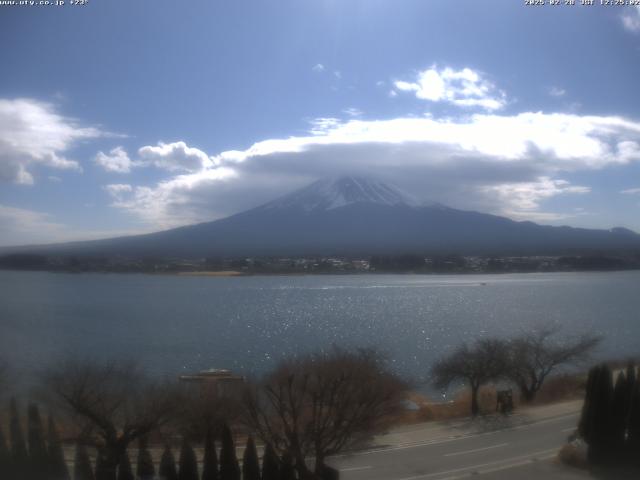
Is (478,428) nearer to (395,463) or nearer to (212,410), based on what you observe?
(395,463)

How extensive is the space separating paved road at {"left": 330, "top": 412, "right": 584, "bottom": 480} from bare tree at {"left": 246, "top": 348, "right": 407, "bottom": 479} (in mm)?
271

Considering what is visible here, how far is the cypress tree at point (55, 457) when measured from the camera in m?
4.76

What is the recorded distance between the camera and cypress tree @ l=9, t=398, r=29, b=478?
471 centimetres

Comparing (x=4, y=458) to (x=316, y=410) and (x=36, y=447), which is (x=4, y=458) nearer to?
(x=36, y=447)

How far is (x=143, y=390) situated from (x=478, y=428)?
385cm

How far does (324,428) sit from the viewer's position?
18.0 ft

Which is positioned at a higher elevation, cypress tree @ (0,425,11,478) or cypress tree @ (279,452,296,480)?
cypress tree @ (0,425,11,478)

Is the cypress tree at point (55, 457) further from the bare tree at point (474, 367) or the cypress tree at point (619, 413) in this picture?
the bare tree at point (474, 367)

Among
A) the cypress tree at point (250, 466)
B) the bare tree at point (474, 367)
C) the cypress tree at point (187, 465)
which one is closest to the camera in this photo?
the cypress tree at point (187, 465)

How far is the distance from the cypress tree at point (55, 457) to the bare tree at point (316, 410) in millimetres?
1618

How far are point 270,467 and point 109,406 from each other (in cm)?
155

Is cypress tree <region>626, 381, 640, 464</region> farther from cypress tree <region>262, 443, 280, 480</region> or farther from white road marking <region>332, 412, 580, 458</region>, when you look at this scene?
cypress tree <region>262, 443, 280, 480</region>

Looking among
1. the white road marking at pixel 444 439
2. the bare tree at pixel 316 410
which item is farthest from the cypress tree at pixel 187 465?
the white road marking at pixel 444 439

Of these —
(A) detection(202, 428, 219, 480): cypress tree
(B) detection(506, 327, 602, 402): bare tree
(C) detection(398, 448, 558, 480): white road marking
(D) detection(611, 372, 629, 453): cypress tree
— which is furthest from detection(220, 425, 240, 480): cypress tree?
(B) detection(506, 327, 602, 402): bare tree
